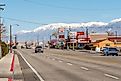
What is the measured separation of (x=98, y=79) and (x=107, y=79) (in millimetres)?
452

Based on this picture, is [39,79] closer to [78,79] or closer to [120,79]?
[78,79]

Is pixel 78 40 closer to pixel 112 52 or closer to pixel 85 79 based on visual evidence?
pixel 112 52

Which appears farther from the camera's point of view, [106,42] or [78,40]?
[78,40]

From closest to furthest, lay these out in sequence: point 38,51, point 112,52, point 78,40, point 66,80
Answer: point 66,80
point 112,52
point 38,51
point 78,40

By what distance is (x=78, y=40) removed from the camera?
639 feet

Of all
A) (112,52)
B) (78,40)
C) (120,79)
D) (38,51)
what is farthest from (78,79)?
(78,40)

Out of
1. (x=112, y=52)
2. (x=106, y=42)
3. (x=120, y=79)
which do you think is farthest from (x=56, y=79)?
(x=106, y=42)

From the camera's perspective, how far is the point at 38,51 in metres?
96.6

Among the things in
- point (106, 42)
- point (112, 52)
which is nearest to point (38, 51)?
point (112, 52)

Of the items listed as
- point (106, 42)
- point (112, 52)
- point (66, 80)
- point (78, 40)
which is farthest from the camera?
point (78, 40)

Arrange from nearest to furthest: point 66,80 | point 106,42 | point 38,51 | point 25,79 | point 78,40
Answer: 1. point 66,80
2. point 25,79
3. point 38,51
4. point 106,42
5. point 78,40

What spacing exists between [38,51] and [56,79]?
248ft

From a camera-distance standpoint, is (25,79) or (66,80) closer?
(66,80)

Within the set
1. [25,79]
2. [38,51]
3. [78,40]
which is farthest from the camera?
[78,40]
